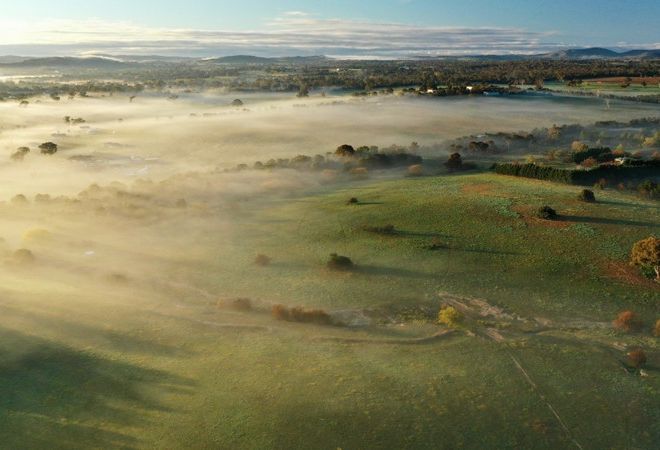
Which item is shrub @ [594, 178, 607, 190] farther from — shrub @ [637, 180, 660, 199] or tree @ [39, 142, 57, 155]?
tree @ [39, 142, 57, 155]

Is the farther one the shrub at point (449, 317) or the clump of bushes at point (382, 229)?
the clump of bushes at point (382, 229)

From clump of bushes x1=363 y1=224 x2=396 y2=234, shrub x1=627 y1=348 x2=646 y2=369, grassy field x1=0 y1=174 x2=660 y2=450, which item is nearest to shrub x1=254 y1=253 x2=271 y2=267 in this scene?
grassy field x1=0 y1=174 x2=660 y2=450

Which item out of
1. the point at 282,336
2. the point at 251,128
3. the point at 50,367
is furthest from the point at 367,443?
the point at 251,128

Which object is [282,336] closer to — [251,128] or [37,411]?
[37,411]

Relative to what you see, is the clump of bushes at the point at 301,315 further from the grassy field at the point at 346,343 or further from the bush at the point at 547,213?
the bush at the point at 547,213

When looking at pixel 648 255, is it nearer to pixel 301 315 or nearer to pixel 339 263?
pixel 339 263

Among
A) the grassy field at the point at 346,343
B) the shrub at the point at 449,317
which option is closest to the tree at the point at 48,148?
the grassy field at the point at 346,343
